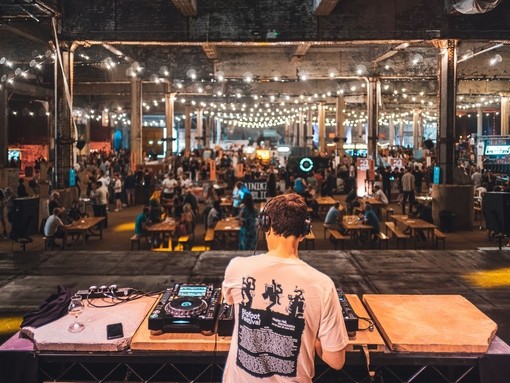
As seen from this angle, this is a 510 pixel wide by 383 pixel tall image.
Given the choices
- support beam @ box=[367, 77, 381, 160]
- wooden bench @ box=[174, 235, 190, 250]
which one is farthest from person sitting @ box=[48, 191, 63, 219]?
support beam @ box=[367, 77, 381, 160]

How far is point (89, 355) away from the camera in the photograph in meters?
3.57

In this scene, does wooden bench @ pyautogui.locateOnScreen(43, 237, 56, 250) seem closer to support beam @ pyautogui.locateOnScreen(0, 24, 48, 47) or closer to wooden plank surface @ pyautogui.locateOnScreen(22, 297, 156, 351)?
wooden plank surface @ pyautogui.locateOnScreen(22, 297, 156, 351)

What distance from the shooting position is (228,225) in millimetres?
12625

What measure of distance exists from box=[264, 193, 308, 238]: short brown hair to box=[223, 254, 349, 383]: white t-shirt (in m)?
0.15

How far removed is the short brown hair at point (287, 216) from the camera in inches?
110

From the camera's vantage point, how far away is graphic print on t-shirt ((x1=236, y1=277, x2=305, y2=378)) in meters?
2.65

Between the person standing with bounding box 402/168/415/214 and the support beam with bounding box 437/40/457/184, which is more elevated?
the support beam with bounding box 437/40/457/184

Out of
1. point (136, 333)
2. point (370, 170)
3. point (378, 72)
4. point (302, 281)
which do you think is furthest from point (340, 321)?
point (378, 72)

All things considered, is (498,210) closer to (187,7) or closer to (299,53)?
(187,7)

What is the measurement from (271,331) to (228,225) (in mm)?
9944

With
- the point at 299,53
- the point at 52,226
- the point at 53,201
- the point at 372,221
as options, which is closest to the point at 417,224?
the point at 372,221

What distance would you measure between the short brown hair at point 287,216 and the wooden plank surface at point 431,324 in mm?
1319

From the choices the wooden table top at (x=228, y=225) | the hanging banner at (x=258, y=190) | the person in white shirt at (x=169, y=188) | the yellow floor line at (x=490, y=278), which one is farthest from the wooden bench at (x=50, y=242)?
the yellow floor line at (x=490, y=278)

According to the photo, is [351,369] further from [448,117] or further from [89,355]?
[448,117]
